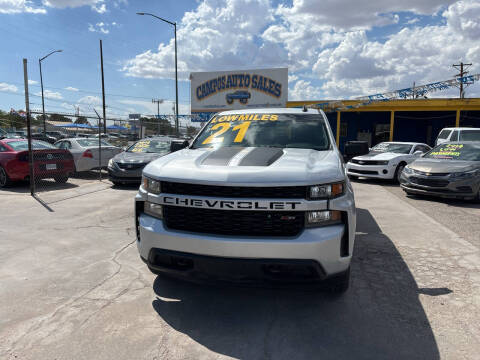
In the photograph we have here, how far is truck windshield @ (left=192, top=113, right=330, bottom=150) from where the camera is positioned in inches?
159

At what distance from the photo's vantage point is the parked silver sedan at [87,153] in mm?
11578

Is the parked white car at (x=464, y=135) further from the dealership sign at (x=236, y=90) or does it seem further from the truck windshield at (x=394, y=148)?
the dealership sign at (x=236, y=90)

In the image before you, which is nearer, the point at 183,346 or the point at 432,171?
the point at 183,346

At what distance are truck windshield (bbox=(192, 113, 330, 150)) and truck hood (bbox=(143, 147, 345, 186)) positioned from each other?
56 centimetres

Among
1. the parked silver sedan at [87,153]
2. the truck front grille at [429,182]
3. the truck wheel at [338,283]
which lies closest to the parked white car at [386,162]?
the truck front grille at [429,182]

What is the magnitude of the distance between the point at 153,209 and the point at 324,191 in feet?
4.66

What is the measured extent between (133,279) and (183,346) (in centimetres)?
136

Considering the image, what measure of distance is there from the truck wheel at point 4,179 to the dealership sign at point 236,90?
18653mm

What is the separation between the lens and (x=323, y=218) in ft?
8.93

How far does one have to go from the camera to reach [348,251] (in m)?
2.77

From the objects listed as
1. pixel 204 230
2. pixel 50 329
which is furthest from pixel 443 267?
pixel 50 329

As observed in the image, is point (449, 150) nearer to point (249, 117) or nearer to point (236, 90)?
point (249, 117)

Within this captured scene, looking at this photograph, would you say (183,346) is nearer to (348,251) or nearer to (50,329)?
(50,329)

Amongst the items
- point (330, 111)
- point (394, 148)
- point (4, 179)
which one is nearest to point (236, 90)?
point (330, 111)
